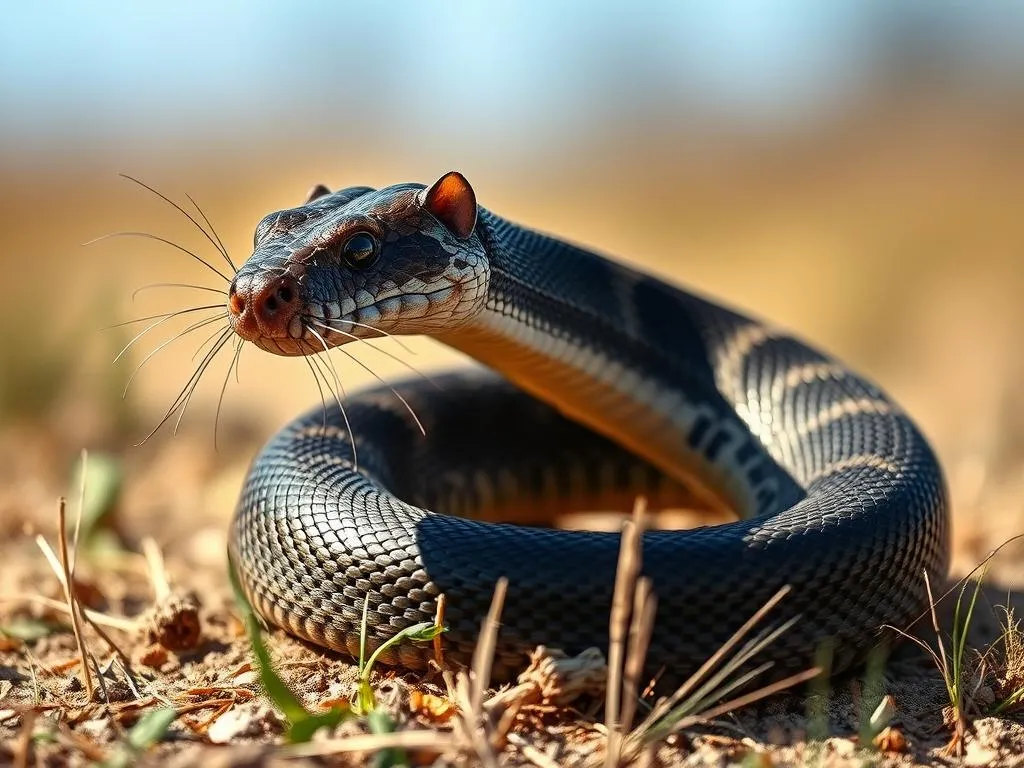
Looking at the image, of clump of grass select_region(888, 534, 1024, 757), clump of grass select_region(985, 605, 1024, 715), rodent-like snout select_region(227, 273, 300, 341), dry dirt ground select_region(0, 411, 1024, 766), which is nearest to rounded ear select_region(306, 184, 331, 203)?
rodent-like snout select_region(227, 273, 300, 341)

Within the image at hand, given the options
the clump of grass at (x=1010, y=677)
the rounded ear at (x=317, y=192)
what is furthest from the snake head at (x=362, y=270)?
the clump of grass at (x=1010, y=677)

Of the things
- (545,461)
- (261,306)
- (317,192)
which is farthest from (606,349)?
(261,306)

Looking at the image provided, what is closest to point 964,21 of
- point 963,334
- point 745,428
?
point 963,334

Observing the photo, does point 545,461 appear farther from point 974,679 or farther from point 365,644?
point 974,679

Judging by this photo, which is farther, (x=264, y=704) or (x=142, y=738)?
(x=264, y=704)

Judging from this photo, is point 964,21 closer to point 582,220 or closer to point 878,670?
point 582,220

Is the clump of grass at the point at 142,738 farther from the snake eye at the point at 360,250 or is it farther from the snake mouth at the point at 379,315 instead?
the snake eye at the point at 360,250

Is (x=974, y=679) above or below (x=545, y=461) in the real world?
below
